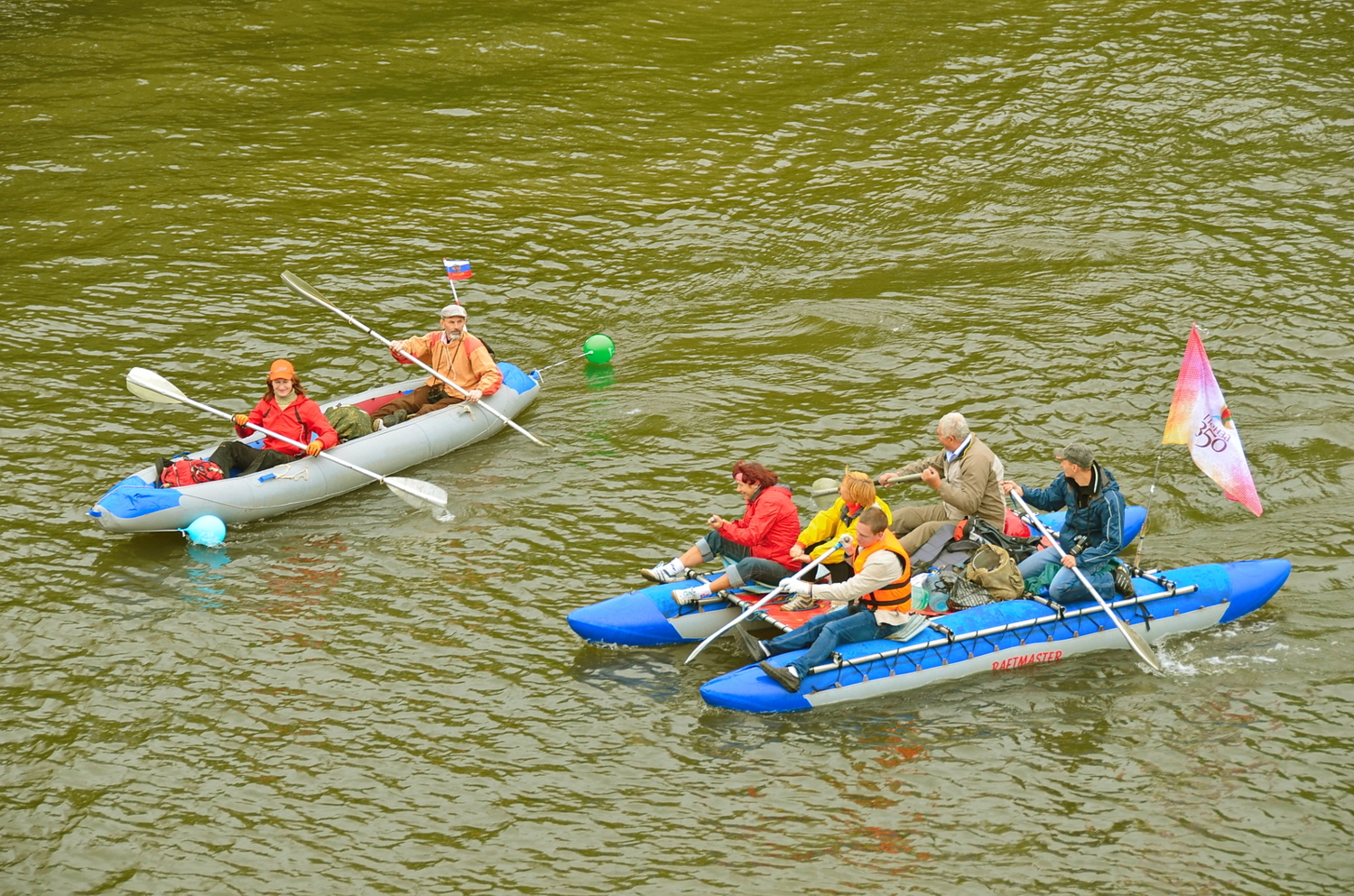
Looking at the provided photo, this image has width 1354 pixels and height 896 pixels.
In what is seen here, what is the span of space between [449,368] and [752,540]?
5791 millimetres

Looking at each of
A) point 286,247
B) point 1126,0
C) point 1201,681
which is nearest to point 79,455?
point 286,247

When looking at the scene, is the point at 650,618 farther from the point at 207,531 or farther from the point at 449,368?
the point at 449,368

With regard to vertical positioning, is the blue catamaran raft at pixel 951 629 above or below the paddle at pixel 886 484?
below

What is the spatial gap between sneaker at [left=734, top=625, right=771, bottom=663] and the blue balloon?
18.7 feet

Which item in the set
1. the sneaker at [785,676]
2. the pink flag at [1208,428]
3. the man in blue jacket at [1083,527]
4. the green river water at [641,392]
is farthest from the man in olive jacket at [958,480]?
the sneaker at [785,676]

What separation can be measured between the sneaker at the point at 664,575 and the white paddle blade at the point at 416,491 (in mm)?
2893

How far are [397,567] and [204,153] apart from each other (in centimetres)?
1240

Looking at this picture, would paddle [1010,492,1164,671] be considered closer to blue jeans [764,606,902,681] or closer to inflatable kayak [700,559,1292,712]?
inflatable kayak [700,559,1292,712]

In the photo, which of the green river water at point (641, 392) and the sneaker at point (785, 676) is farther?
the sneaker at point (785, 676)

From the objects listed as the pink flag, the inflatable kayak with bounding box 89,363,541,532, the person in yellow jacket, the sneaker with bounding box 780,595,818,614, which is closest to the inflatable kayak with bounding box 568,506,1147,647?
the sneaker with bounding box 780,595,818,614

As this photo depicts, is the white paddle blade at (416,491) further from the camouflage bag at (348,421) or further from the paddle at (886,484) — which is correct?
the paddle at (886,484)

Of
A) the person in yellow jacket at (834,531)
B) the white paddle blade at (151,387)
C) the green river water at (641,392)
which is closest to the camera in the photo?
the green river water at (641,392)

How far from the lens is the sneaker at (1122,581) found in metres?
11.6

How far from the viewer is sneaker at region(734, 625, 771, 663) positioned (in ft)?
36.7
